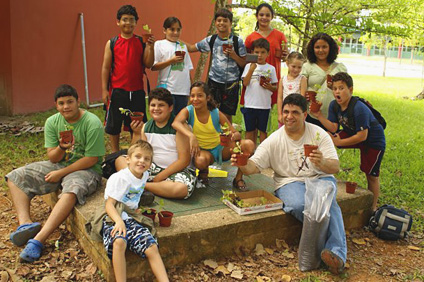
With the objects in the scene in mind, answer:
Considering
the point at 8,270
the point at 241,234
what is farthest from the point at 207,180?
the point at 8,270

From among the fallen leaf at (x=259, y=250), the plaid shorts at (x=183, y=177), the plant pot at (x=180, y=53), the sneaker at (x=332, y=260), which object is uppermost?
the plant pot at (x=180, y=53)

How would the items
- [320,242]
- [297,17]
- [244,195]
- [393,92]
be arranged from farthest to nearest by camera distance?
[393,92] < [297,17] < [244,195] < [320,242]

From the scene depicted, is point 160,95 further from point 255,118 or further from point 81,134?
point 255,118

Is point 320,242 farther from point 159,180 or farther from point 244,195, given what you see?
point 159,180

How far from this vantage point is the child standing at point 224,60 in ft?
17.0

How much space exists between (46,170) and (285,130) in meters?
2.25

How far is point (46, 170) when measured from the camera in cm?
394

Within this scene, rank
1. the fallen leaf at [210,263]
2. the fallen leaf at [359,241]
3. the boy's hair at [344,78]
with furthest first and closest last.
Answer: the boy's hair at [344,78]
the fallen leaf at [359,241]
the fallen leaf at [210,263]

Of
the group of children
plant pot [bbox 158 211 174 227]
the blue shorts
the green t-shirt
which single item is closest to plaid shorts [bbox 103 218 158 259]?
plant pot [bbox 158 211 174 227]

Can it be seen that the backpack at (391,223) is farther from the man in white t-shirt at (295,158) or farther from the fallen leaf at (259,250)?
the fallen leaf at (259,250)

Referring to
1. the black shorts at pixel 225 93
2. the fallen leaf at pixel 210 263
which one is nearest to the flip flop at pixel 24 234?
the fallen leaf at pixel 210 263

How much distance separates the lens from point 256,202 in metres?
4.10

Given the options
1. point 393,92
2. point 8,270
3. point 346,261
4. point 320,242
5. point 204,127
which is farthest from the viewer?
point 393,92

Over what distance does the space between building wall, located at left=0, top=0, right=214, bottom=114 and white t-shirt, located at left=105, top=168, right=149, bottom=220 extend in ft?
19.1
